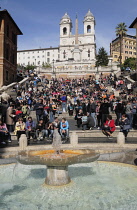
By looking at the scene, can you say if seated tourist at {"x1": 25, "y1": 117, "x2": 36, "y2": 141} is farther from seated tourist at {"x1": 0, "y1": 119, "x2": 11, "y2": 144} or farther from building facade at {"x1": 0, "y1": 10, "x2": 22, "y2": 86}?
building facade at {"x1": 0, "y1": 10, "x2": 22, "y2": 86}

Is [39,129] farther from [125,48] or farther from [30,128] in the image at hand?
[125,48]

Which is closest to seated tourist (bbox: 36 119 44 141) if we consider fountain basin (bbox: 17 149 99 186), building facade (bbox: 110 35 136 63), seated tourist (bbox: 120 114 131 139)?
seated tourist (bbox: 120 114 131 139)

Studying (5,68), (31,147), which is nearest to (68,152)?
(31,147)

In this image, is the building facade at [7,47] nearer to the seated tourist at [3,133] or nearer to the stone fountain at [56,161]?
the seated tourist at [3,133]

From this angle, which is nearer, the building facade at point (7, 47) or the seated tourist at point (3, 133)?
the seated tourist at point (3, 133)

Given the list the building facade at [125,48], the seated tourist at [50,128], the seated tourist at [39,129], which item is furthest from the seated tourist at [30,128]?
the building facade at [125,48]

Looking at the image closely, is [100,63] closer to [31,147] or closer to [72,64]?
[72,64]

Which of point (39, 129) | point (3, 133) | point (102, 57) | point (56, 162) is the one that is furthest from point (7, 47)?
point (102, 57)

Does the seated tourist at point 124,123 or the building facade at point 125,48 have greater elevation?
the building facade at point 125,48

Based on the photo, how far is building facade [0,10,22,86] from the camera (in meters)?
33.3

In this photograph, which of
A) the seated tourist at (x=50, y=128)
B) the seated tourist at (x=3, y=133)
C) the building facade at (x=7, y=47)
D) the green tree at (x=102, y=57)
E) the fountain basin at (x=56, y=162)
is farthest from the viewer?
the green tree at (x=102, y=57)

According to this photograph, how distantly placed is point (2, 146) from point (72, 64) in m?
71.3

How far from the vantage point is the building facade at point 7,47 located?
33.3m

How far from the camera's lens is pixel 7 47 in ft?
116
